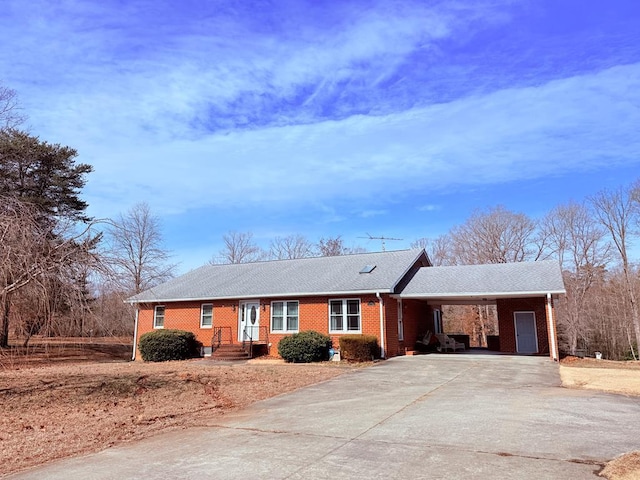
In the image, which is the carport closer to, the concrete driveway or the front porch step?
the front porch step

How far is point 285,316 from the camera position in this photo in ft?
69.0

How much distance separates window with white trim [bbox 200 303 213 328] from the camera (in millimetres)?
22748

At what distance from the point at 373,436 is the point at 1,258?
6777mm

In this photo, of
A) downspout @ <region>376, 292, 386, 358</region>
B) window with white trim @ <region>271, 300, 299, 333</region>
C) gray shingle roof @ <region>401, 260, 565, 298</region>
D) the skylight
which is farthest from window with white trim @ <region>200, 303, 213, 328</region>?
gray shingle roof @ <region>401, 260, 565, 298</region>

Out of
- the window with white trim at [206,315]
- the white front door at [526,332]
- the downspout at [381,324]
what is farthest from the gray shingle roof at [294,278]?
the white front door at [526,332]

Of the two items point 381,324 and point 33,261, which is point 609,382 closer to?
point 381,324

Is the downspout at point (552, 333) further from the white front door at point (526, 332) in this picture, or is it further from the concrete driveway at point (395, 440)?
the concrete driveway at point (395, 440)

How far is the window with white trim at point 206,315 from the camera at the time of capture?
22.7 meters

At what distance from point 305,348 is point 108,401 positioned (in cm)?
906

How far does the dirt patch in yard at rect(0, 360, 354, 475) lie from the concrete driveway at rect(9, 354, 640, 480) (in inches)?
27.4

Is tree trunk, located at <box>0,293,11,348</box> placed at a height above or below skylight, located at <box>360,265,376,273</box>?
below

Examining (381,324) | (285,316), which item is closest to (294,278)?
(285,316)

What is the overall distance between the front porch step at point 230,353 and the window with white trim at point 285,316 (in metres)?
1.71

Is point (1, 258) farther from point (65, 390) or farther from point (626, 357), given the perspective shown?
point (626, 357)
